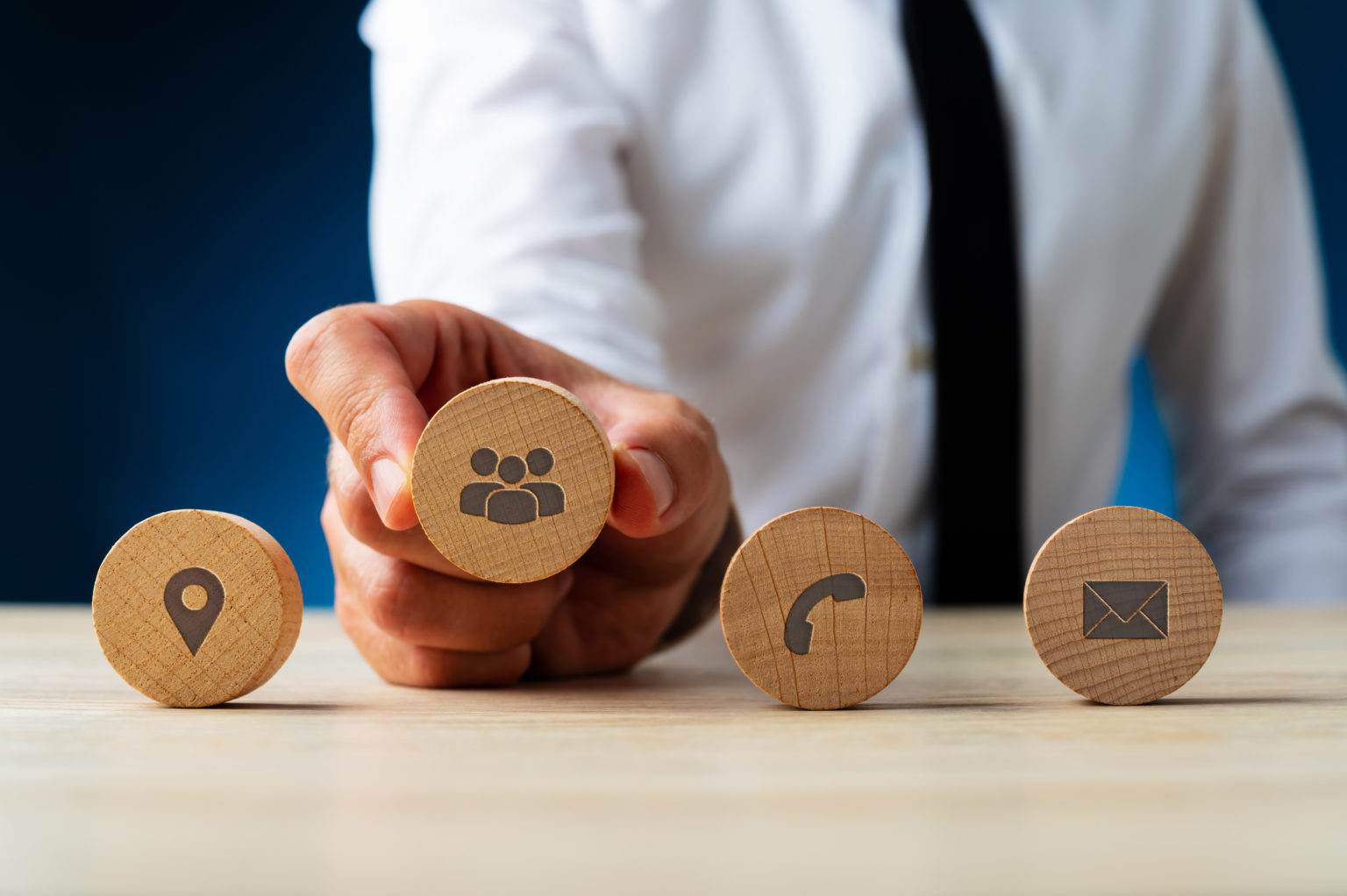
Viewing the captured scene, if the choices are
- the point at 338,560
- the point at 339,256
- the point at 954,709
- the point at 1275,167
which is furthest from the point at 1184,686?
the point at 339,256

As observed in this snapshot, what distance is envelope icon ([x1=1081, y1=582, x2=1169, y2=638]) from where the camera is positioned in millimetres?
714

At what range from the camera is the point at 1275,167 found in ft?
6.60

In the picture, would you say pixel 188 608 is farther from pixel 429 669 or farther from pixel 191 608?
pixel 429 669

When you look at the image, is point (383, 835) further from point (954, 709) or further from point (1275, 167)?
point (1275, 167)

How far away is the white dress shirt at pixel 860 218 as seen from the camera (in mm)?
1494

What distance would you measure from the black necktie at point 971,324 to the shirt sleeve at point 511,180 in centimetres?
45

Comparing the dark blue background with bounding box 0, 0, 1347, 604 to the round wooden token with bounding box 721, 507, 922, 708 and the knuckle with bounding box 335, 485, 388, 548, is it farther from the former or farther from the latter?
the round wooden token with bounding box 721, 507, 922, 708

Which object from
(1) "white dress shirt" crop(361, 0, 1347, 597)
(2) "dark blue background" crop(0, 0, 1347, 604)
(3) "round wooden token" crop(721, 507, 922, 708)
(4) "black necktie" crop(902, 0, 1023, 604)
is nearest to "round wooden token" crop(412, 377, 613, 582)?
(3) "round wooden token" crop(721, 507, 922, 708)

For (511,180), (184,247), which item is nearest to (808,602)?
(511,180)

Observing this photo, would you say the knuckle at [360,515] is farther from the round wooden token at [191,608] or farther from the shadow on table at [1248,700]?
the shadow on table at [1248,700]

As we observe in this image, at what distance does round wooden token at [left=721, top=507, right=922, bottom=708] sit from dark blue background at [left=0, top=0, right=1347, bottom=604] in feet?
11.3

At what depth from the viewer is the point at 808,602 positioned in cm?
69

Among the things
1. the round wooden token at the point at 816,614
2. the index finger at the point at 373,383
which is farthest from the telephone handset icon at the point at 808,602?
the index finger at the point at 373,383

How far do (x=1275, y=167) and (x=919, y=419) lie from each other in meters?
0.86
